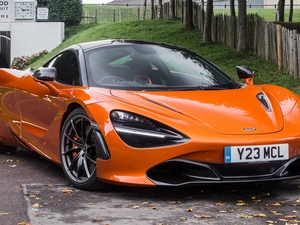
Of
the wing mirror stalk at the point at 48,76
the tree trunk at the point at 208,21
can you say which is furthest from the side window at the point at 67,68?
the tree trunk at the point at 208,21

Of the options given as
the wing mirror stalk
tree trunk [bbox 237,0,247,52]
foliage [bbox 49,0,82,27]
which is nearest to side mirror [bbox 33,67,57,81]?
the wing mirror stalk

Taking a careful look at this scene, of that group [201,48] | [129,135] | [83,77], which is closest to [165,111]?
[129,135]

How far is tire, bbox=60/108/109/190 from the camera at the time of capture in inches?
239

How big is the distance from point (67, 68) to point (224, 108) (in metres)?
1.87

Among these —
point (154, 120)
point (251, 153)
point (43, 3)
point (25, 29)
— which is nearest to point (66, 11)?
point (43, 3)

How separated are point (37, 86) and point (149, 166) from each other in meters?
2.14

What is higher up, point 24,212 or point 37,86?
point 37,86

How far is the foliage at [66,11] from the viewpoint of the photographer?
4038 cm

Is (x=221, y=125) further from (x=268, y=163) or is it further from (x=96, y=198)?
(x=96, y=198)

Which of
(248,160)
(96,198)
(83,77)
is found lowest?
(96,198)

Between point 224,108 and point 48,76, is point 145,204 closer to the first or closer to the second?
point 224,108

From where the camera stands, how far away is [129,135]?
18.6 ft

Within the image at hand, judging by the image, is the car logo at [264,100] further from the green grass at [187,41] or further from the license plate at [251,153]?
the green grass at [187,41]

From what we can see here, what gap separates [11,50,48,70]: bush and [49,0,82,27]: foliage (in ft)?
16.8
